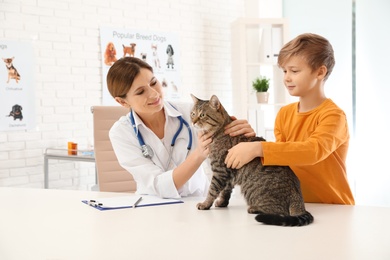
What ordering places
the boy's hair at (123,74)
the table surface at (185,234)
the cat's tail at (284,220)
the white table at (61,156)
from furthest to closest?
the white table at (61,156) < the boy's hair at (123,74) < the cat's tail at (284,220) < the table surface at (185,234)

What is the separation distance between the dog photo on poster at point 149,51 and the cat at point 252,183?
10.9 ft

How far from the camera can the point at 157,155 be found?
214cm

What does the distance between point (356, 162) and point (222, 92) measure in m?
1.81

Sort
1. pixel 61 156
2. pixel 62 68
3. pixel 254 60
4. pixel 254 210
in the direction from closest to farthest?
pixel 254 210 → pixel 61 156 → pixel 62 68 → pixel 254 60

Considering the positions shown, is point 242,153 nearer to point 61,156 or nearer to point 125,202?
point 125,202

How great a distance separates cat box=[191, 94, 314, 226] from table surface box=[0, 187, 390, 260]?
0.03 metres

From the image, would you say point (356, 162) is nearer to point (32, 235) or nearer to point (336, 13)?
point (336, 13)

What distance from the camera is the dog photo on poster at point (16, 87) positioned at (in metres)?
4.15

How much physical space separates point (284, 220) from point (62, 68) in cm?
368

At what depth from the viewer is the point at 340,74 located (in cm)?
569

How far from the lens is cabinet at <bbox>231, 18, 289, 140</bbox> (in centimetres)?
542

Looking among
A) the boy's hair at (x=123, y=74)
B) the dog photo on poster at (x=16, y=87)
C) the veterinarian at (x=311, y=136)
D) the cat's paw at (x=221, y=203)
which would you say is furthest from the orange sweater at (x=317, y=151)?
the dog photo on poster at (x=16, y=87)

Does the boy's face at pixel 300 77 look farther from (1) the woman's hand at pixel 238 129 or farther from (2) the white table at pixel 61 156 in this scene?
(2) the white table at pixel 61 156

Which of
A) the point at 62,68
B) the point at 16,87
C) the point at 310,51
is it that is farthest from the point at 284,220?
the point at 62,68
